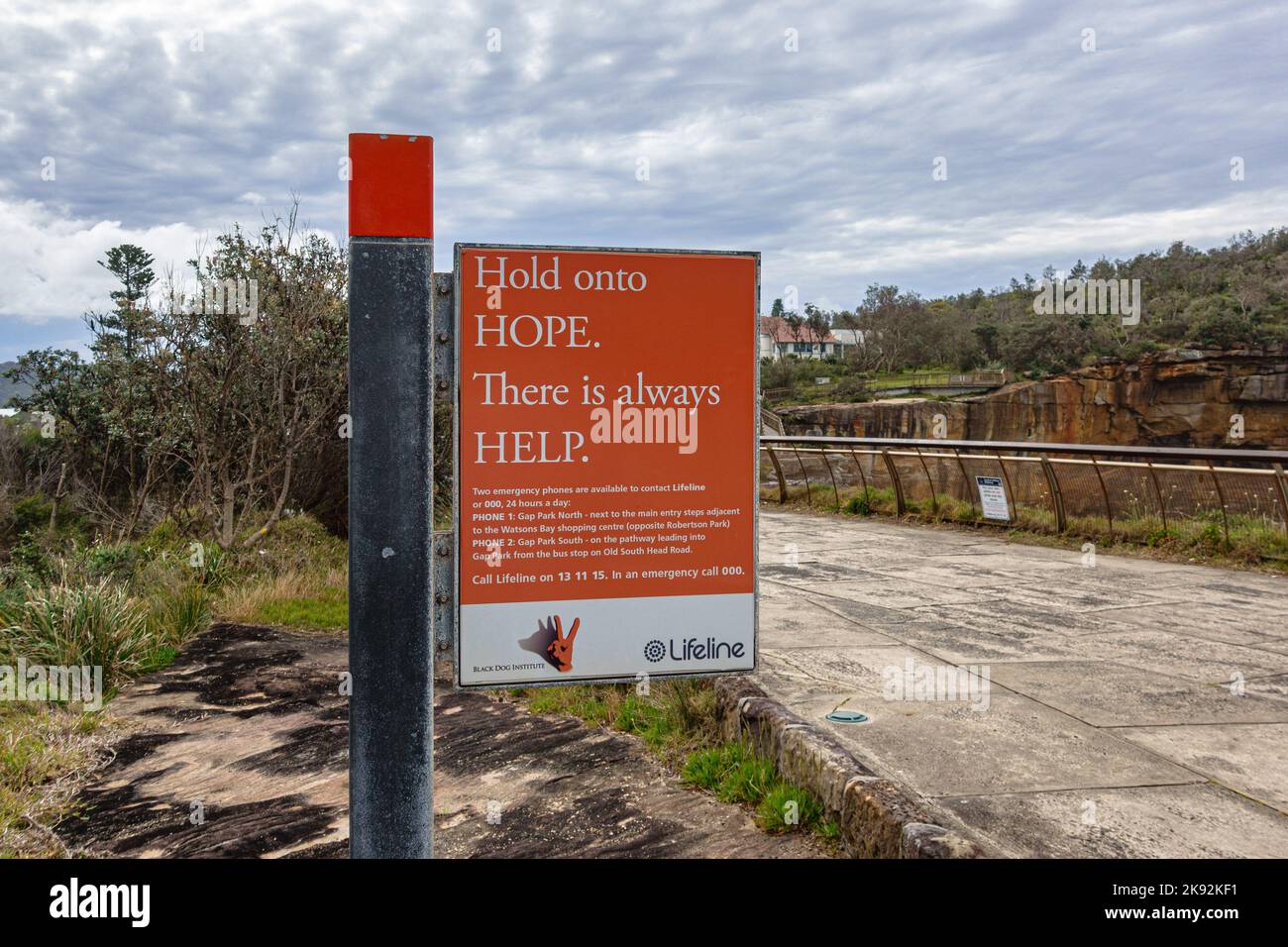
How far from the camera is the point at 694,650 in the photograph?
302 cm

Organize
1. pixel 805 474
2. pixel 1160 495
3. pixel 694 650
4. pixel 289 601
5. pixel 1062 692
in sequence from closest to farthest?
pixel 694 650
pixel 1062 692
pixel 289 601
pixel 1160 495
pixel 805 474

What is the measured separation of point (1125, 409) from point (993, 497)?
5567 cm

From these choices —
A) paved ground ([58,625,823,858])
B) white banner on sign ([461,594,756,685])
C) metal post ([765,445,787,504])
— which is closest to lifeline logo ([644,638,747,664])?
white banner on sign ([461,594,756,685])

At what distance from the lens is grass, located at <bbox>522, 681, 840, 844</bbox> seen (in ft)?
12.6

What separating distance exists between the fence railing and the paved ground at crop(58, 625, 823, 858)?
318 inches

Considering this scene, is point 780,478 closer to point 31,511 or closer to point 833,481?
point 833,481

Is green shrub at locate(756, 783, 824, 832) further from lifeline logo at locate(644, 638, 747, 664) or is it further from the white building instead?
the white building

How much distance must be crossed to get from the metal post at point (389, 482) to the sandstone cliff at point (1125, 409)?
59435 mm

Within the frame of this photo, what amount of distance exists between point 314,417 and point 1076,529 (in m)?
9.51

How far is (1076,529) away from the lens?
1233 centimetres

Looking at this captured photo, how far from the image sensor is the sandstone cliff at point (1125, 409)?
200ft

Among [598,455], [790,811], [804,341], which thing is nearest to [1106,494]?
[790,811]

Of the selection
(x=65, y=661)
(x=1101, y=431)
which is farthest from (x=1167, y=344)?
(x=65, y=661)
